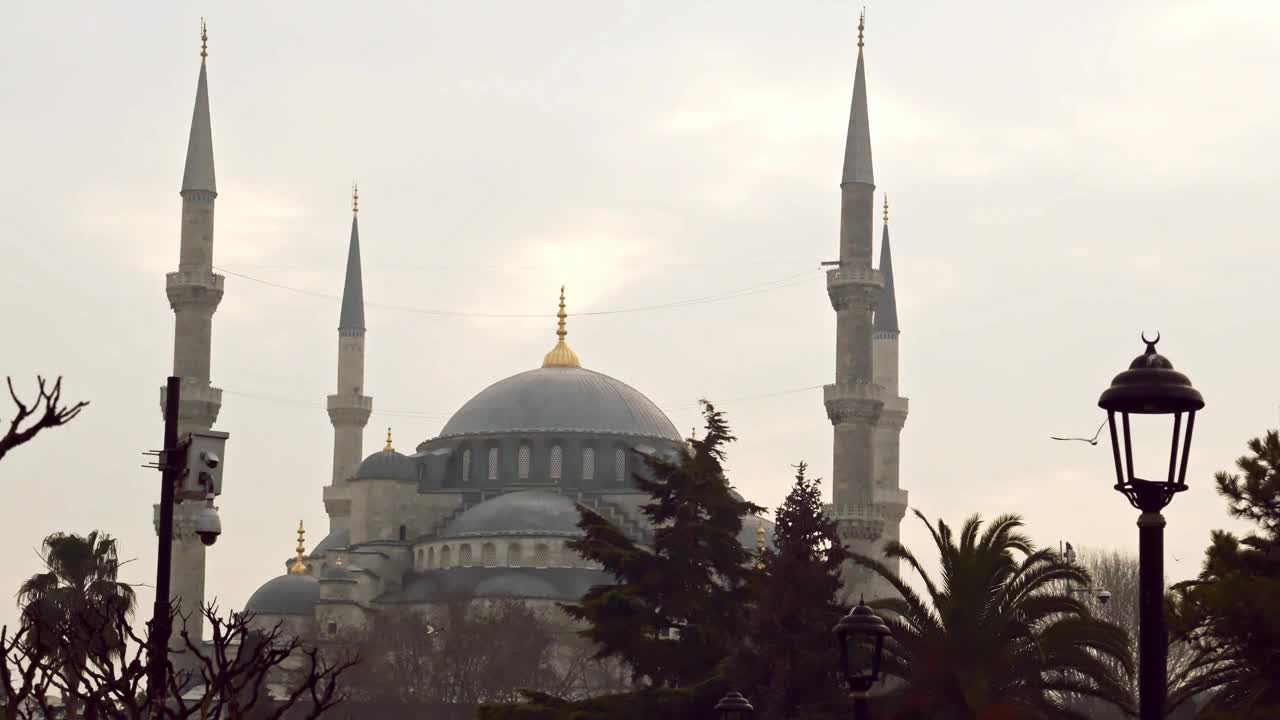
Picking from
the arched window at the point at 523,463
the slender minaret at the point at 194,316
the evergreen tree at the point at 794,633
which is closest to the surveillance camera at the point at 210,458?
the evergreen tree at the point at 794,633

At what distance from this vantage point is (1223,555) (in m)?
20.6

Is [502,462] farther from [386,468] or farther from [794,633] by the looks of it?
[794,633]

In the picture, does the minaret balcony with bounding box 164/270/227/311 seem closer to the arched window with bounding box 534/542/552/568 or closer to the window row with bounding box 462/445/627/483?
the arched window with bounding box 534/542/552/568

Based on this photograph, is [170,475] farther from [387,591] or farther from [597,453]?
[597,453]

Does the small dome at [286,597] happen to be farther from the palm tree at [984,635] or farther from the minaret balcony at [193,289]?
the palm tree at [984,635]

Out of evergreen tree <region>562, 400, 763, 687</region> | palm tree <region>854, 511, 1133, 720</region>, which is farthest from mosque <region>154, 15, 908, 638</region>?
palm tree <region>854, 511, 1133, 720</region>

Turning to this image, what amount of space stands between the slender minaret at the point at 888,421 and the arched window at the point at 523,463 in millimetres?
14850

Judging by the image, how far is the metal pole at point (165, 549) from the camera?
38.9 ft

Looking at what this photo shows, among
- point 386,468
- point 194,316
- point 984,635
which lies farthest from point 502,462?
point 984,635

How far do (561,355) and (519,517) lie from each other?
48.3ft

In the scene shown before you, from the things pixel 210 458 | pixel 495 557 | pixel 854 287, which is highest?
pixel 854 287

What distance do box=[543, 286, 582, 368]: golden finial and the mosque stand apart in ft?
0.29

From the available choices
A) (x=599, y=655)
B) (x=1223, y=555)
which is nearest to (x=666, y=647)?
(x=599, y=655)

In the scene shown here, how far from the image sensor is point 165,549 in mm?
13211
